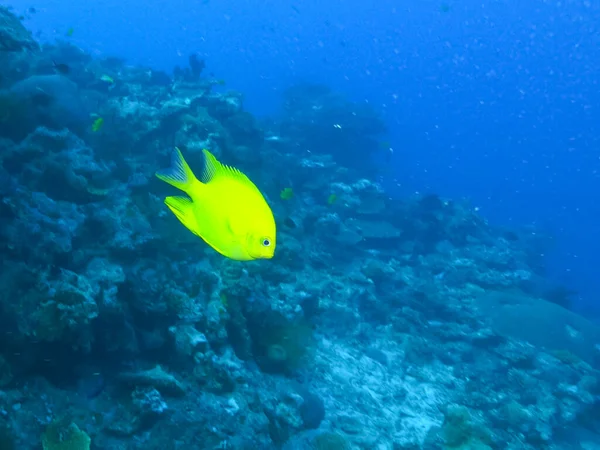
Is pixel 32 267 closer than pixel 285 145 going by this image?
Yes

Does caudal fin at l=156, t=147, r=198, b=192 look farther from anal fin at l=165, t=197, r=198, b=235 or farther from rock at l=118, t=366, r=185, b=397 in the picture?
rock at l=118, t=366, r=185, b=397

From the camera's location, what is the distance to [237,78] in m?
72.8

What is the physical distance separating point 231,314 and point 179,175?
4.41 metres

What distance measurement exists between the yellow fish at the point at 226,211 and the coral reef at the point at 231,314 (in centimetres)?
304

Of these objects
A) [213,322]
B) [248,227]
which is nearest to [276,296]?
[213,322]

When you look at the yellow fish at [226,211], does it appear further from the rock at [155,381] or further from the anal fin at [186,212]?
the rock at [155,381]

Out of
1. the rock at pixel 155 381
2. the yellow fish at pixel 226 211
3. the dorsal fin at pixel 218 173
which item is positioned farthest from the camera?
the rock at pixel 155 381

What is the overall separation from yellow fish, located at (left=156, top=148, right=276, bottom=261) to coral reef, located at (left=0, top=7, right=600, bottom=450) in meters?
3.04

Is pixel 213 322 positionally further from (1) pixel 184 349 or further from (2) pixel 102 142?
(2) pixel 102 142

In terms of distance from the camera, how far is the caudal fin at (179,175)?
1.65 metres

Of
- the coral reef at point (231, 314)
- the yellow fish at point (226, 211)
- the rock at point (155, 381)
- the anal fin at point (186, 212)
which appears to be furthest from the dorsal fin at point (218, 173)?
the rock at point (155, 381)

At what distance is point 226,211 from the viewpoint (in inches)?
61.1

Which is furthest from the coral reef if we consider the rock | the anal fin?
the anal fin

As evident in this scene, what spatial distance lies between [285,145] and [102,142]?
882 centimetres
